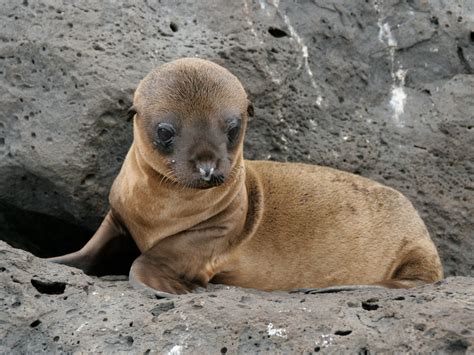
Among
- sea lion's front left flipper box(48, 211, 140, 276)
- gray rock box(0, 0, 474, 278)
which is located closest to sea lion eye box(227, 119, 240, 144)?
sea lion's front left flipper box(48, 211, 140, 276)

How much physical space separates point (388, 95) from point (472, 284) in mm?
2907

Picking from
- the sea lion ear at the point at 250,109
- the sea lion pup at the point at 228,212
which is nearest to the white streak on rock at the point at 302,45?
the sea lion pup at the point at 228,212

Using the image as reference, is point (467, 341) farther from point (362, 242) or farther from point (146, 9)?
point (146, 9)

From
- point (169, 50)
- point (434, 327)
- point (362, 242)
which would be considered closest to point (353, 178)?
point (362, 242)

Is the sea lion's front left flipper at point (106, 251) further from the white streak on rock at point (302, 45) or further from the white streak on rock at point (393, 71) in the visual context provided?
the white streak on rock at point (393, 71)

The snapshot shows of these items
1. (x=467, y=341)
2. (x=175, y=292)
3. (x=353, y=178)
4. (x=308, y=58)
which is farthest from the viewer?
(x=308, y=58)

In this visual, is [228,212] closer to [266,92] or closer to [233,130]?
[233,130]

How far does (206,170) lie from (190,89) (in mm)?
580

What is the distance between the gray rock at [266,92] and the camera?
7.73m

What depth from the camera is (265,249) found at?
281 inches

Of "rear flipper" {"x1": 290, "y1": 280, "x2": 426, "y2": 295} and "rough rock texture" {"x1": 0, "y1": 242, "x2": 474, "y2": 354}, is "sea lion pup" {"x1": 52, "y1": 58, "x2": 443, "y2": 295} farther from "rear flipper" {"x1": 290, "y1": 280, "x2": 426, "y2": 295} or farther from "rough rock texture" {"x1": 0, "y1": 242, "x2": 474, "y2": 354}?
"rough rock texture" {"x1": 0, "y1": 242, "x2": 474, "y2": 354}

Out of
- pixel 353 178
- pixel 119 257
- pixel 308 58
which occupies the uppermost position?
pixel 308 58

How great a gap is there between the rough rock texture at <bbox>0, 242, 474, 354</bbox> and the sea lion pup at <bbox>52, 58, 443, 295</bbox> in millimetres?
546

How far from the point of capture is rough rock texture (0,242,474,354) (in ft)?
17.3
